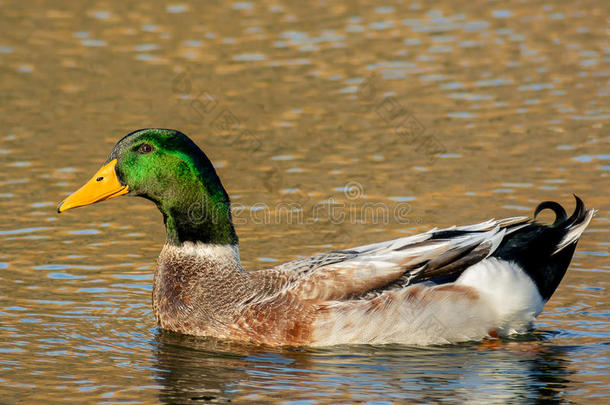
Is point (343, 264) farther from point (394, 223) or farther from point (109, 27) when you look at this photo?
point (109, 27)

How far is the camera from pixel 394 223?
479 inches

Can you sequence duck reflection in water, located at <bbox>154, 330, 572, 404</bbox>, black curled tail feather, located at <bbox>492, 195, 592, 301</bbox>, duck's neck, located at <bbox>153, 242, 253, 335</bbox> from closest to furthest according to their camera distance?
duck reflection in water, located at <bbox>154, 330, 572, 404</bbox>
black curled tail feather, located at <bbox>492, 195, 592, 301</bbox>
duck's neck, located at <bbox>153, 242, 253, 335</bbox>

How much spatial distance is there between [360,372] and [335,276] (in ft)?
3.15

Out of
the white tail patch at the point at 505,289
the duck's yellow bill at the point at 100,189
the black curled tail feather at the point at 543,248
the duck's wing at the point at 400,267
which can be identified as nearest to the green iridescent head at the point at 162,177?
the duck's yellow bill at the point at 100,189

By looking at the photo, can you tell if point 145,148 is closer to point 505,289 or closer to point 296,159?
point 505,289

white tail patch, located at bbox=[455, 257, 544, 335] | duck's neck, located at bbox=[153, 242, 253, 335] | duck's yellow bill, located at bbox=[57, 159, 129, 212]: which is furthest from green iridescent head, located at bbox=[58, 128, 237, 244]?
white tail patch, located at bbox=[455, 257, 544, 335]

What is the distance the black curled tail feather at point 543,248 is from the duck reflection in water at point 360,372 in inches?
18.4

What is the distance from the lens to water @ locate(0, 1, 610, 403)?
850 cm

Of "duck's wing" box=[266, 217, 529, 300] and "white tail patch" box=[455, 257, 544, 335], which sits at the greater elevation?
"duck's wing" box=[266, 217, 529, 300]

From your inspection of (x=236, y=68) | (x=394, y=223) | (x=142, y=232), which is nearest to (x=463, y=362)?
(x=394, y=223)

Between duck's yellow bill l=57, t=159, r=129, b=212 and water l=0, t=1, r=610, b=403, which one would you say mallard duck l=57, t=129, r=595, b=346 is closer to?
duck's yellow bill l=57, t=159, r=129, b=212

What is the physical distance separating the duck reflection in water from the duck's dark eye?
1.50m

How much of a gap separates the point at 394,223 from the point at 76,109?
21.7 ft

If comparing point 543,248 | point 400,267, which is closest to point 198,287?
point 400,267
